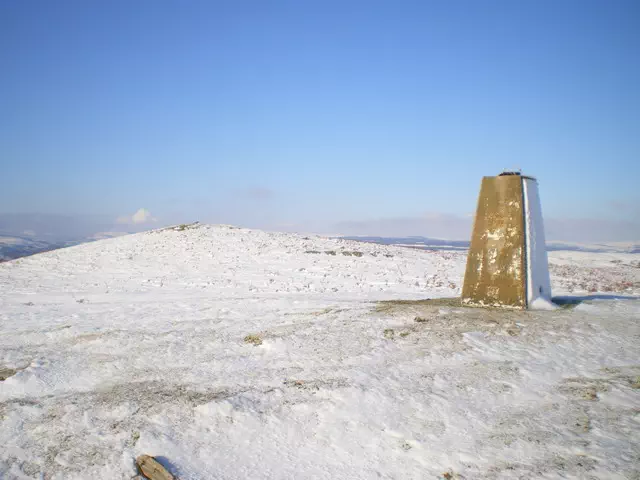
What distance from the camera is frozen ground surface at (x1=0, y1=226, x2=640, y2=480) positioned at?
5316 millimetres

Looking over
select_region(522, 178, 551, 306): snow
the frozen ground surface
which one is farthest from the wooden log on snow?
select_region(522, 178, 551, 306): snow

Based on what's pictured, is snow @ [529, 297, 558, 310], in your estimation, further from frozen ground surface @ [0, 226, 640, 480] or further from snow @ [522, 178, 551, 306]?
frozen ground surface @ [0, 226, 640, 480]

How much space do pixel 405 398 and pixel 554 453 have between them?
85.6 inches

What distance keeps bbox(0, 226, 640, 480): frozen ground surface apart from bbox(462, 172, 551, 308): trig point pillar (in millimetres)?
811

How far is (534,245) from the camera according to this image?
441 inches

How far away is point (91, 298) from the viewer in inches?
661

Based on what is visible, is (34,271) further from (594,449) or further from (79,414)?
(594,449)

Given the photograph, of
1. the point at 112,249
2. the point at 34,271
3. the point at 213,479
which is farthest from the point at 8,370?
the point at 112,249

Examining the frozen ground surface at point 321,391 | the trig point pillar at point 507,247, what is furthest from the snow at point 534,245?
the frozen ground surface at point 321,391

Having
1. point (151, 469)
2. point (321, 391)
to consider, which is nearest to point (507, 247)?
point (321, 391)

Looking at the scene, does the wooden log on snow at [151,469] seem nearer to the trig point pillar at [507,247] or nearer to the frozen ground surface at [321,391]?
the frozen ground surface at [321,391]

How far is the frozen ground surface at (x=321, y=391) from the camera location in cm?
532

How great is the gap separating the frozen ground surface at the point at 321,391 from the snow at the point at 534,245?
860mm

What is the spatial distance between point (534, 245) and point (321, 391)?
7.44 metres
